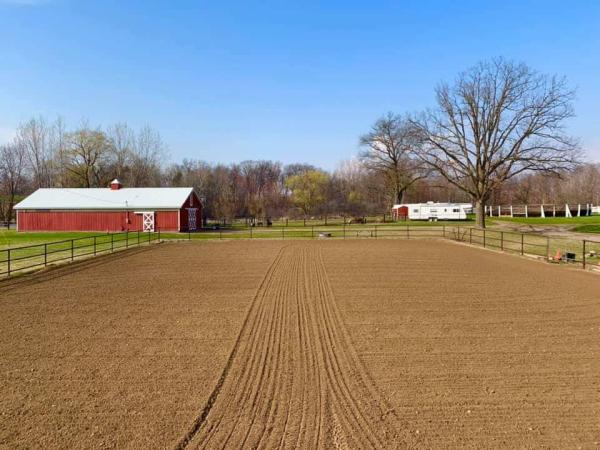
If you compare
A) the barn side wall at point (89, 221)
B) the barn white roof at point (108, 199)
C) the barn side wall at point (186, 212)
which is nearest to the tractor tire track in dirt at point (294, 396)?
the barn side wall at point (186, 212)

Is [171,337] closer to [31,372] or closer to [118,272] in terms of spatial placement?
[31,372]

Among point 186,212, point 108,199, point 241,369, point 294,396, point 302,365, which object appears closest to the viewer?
point 294,396

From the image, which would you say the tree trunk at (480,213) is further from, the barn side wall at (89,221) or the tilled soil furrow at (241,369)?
the tilled soil furrow at (241,369)

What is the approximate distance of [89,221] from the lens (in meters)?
45.5

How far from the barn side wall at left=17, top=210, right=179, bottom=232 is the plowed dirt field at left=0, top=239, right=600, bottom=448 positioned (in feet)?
104

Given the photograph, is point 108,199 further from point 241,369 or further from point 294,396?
point 294,396

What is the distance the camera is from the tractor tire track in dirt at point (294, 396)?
4641mm

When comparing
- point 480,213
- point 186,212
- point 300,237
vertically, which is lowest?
point 300,237

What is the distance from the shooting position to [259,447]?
14.6ft

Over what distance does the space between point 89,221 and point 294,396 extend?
4520 cm

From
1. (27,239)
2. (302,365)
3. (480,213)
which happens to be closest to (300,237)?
(480,213)

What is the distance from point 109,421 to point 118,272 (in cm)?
1309

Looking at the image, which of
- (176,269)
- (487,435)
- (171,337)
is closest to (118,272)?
(176,269)

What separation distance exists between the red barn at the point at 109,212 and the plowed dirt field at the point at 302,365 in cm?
3168
